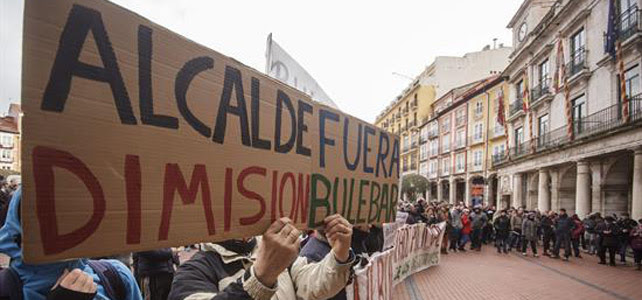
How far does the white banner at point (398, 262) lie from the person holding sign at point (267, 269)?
129 cm

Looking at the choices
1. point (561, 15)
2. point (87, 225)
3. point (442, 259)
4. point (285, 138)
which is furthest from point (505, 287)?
point (561, 15)

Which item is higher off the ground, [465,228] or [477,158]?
[477,158]

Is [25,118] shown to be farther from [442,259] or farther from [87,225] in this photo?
[442,259]

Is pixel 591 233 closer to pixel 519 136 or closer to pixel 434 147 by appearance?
pixel 519 136

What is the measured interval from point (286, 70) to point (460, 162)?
36.8 metres

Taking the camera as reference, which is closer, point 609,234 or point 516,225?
point 609,234

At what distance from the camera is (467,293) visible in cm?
746

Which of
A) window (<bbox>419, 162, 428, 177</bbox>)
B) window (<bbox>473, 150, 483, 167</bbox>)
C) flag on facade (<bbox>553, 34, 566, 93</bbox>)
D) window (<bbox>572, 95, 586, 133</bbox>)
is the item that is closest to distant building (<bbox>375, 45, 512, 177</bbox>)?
window (<bbox>419, 162, 428, 177</bbox>)

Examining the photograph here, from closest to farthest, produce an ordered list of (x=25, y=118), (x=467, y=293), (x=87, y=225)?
(x=25, y=118), (x=87, y=225), (x=467, y=293)

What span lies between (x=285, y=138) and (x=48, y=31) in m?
0.99

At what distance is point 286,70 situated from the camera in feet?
11.6

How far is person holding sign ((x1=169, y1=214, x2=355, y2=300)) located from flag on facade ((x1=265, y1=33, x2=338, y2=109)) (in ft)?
5.65

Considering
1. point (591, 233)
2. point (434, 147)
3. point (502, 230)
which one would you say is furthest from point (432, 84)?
point (502, 230)

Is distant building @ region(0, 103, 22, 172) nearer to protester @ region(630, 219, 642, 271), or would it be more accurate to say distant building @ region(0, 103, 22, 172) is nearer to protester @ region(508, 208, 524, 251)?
protester @ region(508, 208, 524, 251)
